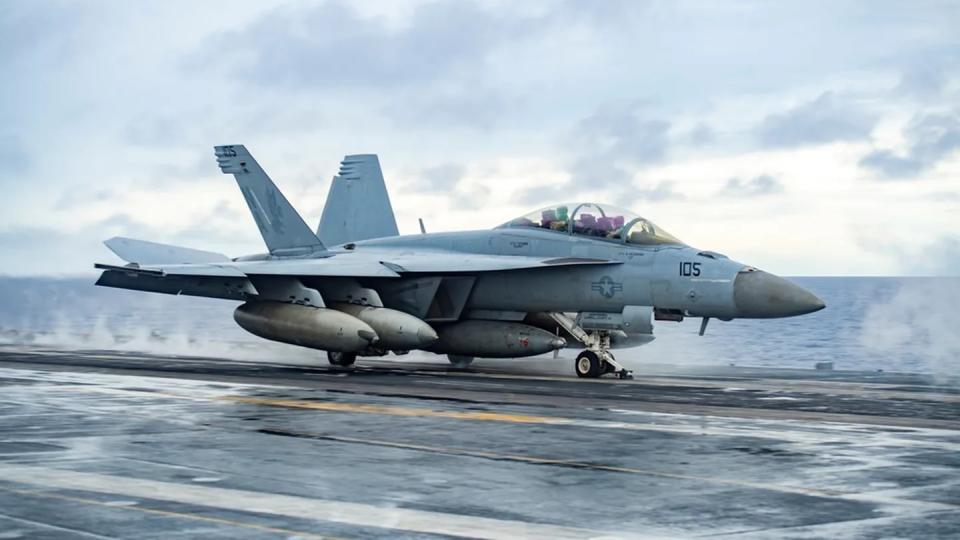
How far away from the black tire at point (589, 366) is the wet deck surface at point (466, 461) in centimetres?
346

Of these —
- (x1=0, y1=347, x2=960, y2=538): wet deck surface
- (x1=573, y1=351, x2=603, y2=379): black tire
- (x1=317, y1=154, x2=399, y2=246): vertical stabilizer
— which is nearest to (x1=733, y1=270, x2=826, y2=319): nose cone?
(x1=0, y1=347, x2=960, y2=538): wet deck surface

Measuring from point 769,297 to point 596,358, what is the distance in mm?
3816

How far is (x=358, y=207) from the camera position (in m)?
32.1

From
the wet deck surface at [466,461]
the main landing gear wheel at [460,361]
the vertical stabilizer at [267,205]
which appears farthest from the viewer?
the vertical stabilizer at [267,205]

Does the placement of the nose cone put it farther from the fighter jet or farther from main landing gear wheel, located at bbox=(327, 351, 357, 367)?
main landing gear wheel, located at bbox=(327, 351, 357, 367)

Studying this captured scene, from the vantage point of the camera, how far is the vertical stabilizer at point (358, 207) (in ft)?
105

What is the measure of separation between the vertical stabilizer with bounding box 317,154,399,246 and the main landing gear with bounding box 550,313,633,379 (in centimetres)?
978

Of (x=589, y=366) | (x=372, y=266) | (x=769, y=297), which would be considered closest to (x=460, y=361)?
(x=372, y=266)

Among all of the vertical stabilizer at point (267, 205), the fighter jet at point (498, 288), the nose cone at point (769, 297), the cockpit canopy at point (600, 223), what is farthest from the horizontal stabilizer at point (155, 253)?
the nose cone at point (769, 297)

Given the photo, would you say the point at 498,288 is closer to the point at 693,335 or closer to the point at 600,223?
the point at 600,223

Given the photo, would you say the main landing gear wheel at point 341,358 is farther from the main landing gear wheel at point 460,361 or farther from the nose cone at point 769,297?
the nose cone at point 769,297

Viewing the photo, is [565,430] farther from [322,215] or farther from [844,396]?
[322,215]

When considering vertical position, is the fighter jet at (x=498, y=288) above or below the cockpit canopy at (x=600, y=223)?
below

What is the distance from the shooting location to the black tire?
A: 23016 mm
